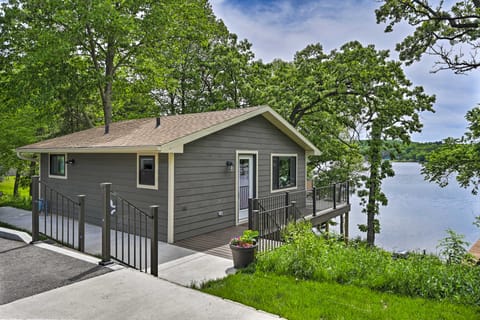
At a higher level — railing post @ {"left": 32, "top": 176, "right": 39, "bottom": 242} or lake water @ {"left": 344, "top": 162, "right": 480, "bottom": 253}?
railing post @ {"left": 32, "top": 176, "right": 39, "bottom": 242}

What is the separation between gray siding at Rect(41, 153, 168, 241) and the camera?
7.25 meters

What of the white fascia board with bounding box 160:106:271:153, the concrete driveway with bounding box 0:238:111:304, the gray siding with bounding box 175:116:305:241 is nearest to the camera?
the concrete driveway with bounding box 0:238:111:304

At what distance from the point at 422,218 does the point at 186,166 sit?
27400 mm

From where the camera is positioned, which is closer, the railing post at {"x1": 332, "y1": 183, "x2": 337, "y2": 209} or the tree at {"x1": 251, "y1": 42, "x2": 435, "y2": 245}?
the railing post at {"x1": 332, "y1": 183, "x2": 337, "y2": 209}

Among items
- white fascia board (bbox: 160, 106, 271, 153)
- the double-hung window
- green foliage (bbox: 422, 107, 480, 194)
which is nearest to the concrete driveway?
white fascia board (bbox: 160, 106, 271, 153)

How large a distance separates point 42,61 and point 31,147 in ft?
17.1

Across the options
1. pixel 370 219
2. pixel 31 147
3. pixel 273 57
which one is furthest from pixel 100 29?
pixel 370 219

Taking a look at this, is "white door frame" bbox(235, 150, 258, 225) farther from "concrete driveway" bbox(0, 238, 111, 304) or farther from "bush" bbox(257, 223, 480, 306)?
"concrete driveway" bbox(0, 238, 111, 304)

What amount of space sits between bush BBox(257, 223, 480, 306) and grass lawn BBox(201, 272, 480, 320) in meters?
0.22

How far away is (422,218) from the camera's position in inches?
1102

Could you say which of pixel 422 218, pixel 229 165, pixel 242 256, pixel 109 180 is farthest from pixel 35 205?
pixel 422 218

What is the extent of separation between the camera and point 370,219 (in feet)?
48.5

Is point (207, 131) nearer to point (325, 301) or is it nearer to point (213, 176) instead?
point (213, 176)

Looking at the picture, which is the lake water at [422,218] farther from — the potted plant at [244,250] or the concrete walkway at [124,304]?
the concrete walkway at [124,304]
